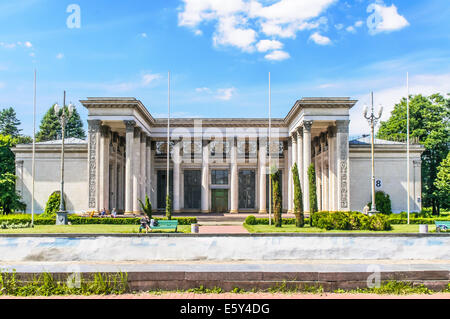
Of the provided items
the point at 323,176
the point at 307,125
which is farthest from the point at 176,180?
the point at 323,176

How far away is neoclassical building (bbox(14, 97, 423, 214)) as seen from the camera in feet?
131

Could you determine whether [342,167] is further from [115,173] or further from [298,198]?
[115,173]

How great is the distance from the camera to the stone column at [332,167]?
41.3 m

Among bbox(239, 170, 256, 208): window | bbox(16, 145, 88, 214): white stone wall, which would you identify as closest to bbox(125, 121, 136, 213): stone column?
bbox(16, 145, 88, 214): white stone wall

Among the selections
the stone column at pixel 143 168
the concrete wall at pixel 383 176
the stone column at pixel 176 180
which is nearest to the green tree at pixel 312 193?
the concrete wall at pixel 383 176

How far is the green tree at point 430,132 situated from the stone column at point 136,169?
109ft

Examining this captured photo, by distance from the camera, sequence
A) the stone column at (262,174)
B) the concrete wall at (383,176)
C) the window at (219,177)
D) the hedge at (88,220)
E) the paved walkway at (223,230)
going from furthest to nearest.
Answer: the window at (219,177) → the stone column at (262,174) → the concrete wall at (383,176) → the hedge at (88,220) → the paved walkway at (223,230)

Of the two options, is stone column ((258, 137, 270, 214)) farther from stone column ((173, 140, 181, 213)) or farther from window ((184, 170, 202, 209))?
stone column ((173, 140, 181, 213))

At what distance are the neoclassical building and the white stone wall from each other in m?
0.12

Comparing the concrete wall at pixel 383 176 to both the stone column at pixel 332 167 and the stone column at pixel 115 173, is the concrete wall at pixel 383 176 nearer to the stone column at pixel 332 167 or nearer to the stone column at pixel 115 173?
the stone column at pixel 332 167

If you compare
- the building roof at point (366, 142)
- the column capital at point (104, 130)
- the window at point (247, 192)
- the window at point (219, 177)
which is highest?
the column capital at point (104, 130)

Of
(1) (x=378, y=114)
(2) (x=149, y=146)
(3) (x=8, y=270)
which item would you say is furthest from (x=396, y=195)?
(3) (x=8, y=270)
